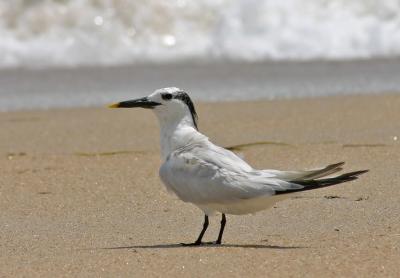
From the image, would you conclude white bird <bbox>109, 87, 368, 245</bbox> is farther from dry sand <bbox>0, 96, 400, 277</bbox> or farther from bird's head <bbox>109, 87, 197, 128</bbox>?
dry sand <bbox>0, 96, 400, 277</bbox>

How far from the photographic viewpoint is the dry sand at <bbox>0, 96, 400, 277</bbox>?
4.37 meters

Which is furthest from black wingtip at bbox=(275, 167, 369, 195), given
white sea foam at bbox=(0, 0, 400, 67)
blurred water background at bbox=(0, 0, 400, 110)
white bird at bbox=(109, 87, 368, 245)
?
white sea foam at bbox=(0, 0, 400, 67)

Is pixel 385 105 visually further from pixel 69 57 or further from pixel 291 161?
pixel 69 57

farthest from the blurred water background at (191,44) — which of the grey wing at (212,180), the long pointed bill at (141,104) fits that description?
the grey wing at (212,180)

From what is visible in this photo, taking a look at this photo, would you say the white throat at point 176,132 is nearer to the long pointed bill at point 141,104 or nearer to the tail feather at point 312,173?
the long pointed bill at point 141,104

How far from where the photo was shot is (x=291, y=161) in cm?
677

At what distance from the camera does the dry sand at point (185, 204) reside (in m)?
4.37

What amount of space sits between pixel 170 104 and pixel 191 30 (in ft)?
27.8

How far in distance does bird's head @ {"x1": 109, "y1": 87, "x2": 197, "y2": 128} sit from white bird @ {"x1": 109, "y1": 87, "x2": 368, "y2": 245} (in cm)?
1

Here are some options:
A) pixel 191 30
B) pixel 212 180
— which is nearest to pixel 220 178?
pixel 212 180

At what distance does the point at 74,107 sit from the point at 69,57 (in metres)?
3.26

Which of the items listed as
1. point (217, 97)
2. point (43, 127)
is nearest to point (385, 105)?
point (217, 97)

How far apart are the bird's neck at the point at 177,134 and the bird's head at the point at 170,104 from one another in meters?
0.01

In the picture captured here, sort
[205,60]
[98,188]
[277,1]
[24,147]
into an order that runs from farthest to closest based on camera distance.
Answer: [277,1]
[205,60]
[24,147]
[98,188]
